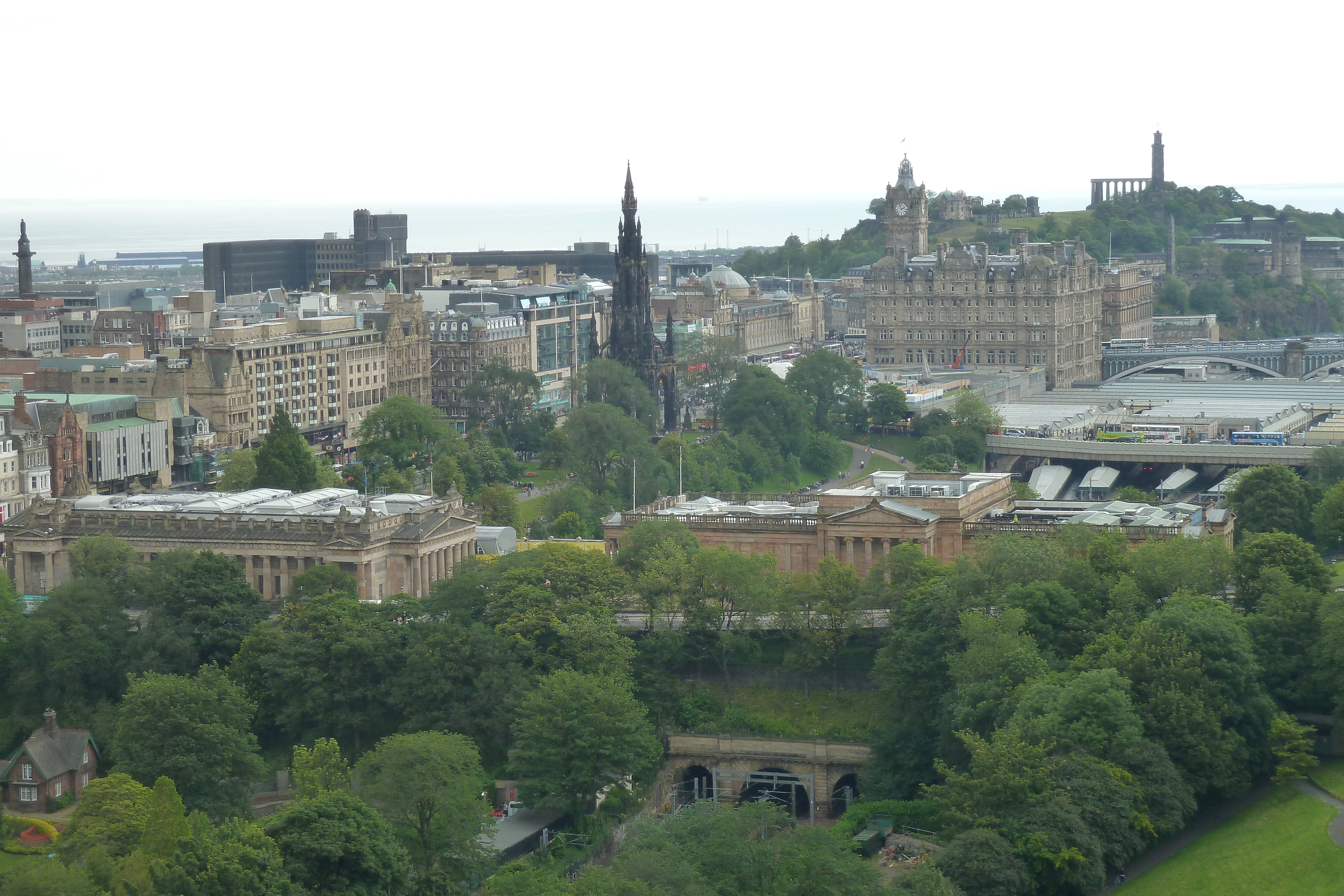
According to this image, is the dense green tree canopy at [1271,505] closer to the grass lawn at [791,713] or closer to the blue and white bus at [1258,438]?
the grass lawn at [791,713]

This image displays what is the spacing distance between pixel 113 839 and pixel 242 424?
6983cm

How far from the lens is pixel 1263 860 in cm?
6738

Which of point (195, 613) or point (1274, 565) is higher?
point (1274, 565)

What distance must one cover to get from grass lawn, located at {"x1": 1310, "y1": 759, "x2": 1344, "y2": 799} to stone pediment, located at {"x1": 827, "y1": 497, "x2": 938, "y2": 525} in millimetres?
24007

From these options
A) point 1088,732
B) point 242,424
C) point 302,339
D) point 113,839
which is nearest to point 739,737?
point 1088,732

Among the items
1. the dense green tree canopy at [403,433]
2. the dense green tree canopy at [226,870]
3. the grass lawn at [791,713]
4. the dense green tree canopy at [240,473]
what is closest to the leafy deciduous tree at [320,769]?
the dense green tree canopy at [226,870]

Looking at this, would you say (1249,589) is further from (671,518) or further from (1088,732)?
(671,518)

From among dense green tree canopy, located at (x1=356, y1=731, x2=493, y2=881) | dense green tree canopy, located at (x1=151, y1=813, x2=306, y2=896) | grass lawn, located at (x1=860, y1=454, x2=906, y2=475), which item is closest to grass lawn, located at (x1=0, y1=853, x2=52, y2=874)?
dense green tree canopy, located at (x1=356, y1=731, x2=493, y2=881)

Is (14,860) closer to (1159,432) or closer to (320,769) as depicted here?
(320,769)

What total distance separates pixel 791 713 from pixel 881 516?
40.4ft

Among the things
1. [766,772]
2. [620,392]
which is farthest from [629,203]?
[766,772]

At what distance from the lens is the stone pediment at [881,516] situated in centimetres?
9469

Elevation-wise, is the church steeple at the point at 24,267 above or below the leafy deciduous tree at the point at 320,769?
above

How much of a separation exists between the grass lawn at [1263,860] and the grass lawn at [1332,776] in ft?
2.85
